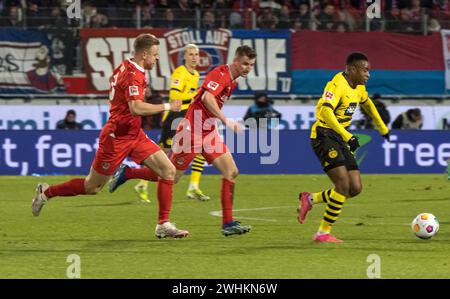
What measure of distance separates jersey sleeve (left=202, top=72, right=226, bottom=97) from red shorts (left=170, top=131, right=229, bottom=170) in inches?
20.8

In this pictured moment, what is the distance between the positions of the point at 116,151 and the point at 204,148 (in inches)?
47.8

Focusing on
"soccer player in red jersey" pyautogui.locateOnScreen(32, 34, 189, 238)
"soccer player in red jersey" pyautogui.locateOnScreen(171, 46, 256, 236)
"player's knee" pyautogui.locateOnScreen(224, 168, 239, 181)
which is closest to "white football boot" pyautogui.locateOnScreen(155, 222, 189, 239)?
"soccer player in red jersey" pyautogui.locateOnScreen(32, 34, 189, 238)

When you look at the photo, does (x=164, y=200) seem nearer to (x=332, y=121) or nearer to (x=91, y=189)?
(x=91, y=189)

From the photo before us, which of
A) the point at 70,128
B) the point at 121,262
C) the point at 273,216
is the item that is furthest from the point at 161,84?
the point at 121,262

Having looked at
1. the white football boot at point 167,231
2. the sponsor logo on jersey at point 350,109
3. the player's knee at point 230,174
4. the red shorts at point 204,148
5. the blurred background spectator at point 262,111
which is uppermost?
the sponsor logo on jersey at point 350,109

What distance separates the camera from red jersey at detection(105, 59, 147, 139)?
11945mm

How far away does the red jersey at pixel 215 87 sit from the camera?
42.2 feet

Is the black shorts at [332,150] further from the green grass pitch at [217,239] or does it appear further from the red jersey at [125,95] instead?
the red jersey at [125,95]

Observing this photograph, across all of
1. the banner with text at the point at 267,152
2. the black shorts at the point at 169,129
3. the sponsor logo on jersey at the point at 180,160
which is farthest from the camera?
the banner with text at the point at 267,152

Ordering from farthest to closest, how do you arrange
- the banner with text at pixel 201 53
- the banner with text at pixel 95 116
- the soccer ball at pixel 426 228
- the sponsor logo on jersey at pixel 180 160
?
the banner with text at pixel 201 53 → the banner with text at pixel 95 116 → the sponsor logo on jersey at pixel 180 160 → the soccer ball at pixel 426 228

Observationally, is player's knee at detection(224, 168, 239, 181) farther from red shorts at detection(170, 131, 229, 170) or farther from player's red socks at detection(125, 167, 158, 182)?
player's red socks at detection(125, 167, 158, 182)

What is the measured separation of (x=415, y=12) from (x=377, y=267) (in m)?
19.0

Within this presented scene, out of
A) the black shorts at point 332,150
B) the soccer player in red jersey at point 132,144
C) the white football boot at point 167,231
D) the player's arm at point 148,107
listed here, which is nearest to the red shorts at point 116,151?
the soccer player in red jersey at point 132,144

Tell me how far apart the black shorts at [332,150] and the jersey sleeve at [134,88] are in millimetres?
2014
